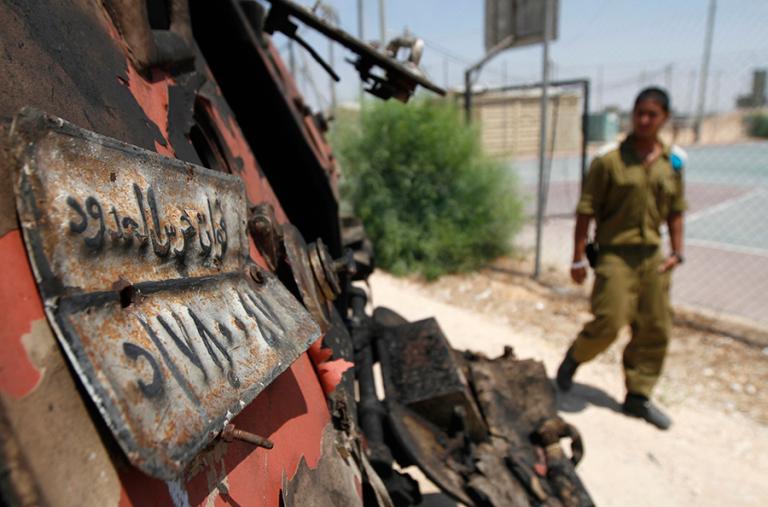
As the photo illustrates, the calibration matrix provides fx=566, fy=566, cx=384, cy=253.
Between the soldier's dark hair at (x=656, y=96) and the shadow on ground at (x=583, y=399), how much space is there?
213cm

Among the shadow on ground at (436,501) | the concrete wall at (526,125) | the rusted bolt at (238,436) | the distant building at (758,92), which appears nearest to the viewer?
the rusted bolt at (238,436)

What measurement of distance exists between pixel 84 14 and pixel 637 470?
3579 millimetres

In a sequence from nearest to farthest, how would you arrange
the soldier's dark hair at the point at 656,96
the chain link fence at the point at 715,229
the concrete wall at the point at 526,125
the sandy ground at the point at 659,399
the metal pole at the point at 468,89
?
the sandy ground at the point at 659,399, the soldier's dark hair at the point at 656,96, the chain link fence at the point at 715,229, the metal pole at the point at 468,89, the concrete wall at the point at 526,125

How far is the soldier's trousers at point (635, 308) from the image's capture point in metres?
3.78

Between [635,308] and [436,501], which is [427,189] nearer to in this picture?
[635,308]

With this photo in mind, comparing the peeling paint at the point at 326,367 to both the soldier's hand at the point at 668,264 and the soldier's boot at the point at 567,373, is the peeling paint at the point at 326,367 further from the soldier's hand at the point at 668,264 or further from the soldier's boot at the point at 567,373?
the soldier's boot at the point at 567,373

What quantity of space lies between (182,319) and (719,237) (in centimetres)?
903

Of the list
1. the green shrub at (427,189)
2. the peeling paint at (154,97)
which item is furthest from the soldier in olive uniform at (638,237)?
the green shrub at (427,189)

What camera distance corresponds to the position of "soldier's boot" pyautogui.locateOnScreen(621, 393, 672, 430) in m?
3.88

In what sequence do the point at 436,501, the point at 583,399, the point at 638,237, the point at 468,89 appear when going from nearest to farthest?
1. the point at 436,501
2. the point at 638,237
3. the point at 583,399
4. the point at 468,89

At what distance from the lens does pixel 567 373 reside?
4.27 m

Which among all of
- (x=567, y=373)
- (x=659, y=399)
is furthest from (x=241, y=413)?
(x=659, y=399)

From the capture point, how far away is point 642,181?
370 centimetres

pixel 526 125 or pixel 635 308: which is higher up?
pixel 526 125
